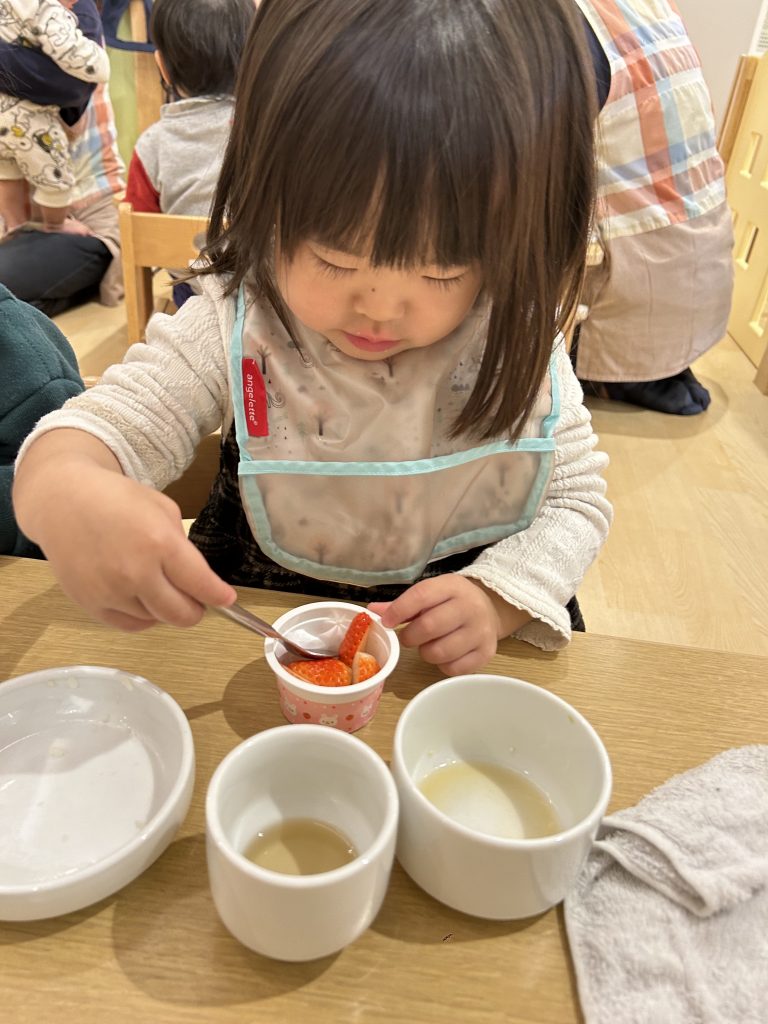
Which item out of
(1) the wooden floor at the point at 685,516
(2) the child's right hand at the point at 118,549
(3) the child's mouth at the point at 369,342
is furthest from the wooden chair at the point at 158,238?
(2) the child's right hand at the point at 118,549

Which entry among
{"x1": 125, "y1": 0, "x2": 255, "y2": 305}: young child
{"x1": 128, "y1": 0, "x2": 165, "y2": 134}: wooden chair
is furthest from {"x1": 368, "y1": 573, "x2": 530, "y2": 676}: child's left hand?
{"x1": 128, "y1": 0, "x2": 165, "y2": 134}: wooden chair

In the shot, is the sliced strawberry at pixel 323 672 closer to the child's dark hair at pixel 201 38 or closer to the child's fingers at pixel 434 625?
the child's fingers at pixel 434 625

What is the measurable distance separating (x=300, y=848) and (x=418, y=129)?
1.60ft

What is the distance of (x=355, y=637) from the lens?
2.06ft

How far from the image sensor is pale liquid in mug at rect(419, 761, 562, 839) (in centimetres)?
52

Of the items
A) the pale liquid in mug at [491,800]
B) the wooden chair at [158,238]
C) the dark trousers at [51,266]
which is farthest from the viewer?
the dark trousers at [51,266]

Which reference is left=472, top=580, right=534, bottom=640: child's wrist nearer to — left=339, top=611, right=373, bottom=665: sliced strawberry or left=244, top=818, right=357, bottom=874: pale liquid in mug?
left=339, top=611, right=373, bottom=665: sliced strawberry

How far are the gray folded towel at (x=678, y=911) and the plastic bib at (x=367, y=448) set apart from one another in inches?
15.3

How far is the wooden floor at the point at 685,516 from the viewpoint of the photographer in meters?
1.78

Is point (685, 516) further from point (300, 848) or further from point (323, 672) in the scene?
point (300, 848)

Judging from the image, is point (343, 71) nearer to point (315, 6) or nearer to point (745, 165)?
point (315, 6)

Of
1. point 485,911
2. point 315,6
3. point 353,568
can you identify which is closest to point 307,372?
point 353,568

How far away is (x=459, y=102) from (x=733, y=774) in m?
0.52

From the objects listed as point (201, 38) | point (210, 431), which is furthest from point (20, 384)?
point (201, 38)
